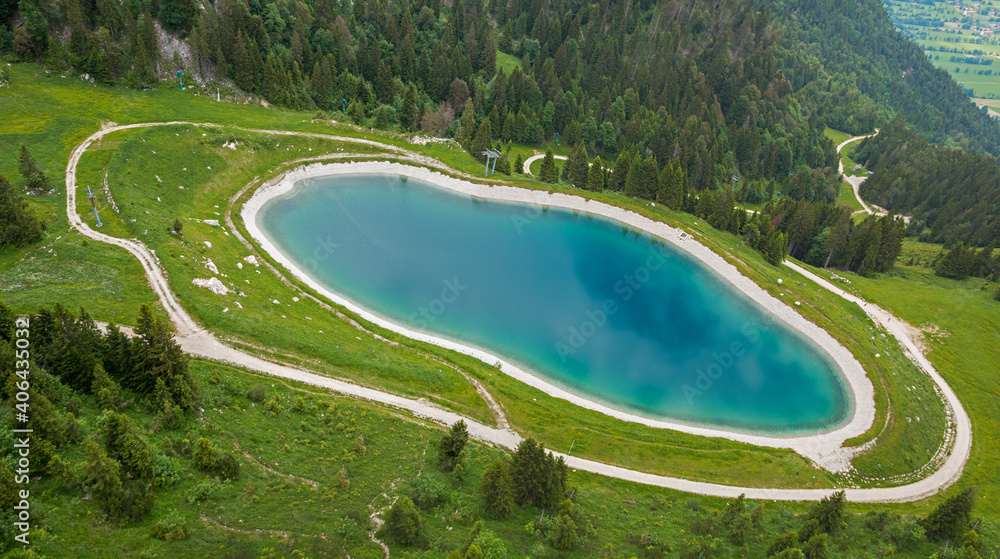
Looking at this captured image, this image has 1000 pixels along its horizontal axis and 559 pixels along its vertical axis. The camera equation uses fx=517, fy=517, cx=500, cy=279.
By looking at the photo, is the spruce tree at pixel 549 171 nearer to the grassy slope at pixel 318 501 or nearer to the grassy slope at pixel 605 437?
the grassy slope at pixel 605 437

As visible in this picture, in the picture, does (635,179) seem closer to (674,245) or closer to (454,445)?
(674,245)

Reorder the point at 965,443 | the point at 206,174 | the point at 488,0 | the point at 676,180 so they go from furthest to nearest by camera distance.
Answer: the point at 488,0 < the point at 676,180 < the point at 206,174 < the point at 965,443

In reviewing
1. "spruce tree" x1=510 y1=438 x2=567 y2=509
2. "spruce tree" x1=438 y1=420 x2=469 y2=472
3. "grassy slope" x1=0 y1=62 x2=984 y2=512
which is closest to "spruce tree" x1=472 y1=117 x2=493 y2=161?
"grassy slope" x1=0 y1=62 x2=984 y2=512

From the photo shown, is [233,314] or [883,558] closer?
[883,558]

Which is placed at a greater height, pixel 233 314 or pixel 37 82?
pixel 37 82

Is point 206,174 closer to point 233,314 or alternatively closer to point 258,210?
point 258,210

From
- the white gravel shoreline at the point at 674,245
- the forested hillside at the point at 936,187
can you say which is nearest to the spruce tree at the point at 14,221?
the white gravel shoreline at the point at 674,245

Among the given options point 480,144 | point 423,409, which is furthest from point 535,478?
point 480,144

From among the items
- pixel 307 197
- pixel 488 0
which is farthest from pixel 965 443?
pixel 488 0
